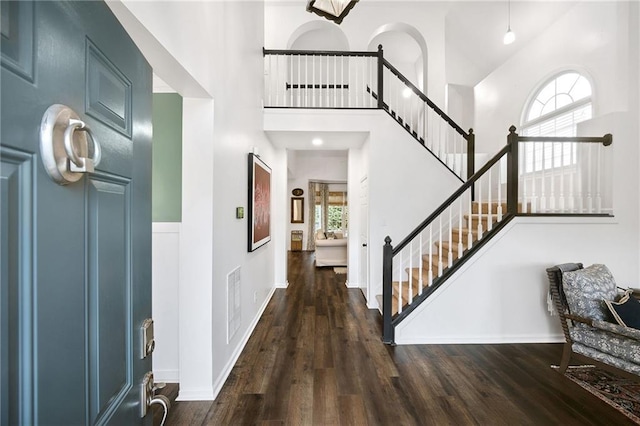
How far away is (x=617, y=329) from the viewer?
2.04 metres

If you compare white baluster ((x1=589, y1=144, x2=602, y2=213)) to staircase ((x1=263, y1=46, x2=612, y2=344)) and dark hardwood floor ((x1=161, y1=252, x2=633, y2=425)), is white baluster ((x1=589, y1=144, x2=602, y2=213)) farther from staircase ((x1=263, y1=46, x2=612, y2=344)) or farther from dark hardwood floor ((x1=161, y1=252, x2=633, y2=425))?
dark hardwood floor ((x1=161, y1=252, x2=633, y2=425))

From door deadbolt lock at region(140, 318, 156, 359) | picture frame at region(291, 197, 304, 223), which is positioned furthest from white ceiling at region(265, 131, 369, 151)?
picture frame at region(291, 197, 304, 223)

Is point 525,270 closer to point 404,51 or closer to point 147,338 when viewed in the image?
point 147,338

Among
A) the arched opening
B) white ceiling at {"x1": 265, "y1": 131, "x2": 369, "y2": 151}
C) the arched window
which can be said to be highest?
the arched opening

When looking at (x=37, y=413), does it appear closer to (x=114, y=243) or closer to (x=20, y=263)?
(x=20, y=263)

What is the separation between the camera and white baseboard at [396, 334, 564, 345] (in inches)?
117

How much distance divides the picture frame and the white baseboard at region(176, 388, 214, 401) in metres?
7.94

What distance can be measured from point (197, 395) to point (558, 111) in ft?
18.8

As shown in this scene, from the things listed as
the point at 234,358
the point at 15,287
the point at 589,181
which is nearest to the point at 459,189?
the point at 589,181

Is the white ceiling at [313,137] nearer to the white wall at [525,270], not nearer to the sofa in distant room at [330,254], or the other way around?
the white wall at [525,270]

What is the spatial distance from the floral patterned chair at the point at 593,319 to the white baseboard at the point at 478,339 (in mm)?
557

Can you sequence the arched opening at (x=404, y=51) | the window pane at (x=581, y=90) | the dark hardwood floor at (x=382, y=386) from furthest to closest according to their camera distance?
the arched opening at (x=404, y=51) → the window pane at (x=581, y=90) → the dark hardwood floor at (x=382, y=386)

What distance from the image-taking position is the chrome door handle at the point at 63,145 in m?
0.49

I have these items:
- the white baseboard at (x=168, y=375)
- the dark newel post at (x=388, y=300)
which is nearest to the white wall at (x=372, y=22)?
the dark newel post at (x=388, y=300)
